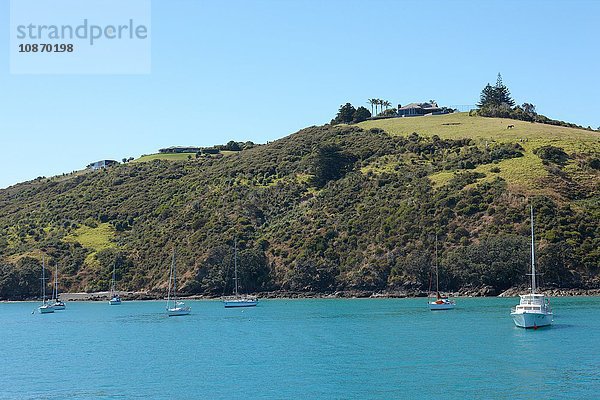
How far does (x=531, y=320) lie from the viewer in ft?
233

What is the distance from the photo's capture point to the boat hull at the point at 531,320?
70.9 metres

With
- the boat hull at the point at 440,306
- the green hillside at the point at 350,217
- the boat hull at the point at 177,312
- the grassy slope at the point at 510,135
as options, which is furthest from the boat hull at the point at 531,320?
the grassy slope at the point at 510,135

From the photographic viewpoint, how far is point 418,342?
2608 inches

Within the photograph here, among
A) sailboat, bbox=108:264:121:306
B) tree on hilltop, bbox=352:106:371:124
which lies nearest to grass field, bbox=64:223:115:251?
sailboat, bbox=108:264:121:306

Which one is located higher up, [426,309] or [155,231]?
[155,231]

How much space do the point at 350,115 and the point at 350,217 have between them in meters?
65.4

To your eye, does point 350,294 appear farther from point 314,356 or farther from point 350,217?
point 314,356

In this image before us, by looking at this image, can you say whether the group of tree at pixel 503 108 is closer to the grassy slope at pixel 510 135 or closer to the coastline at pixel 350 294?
the grassy slope at pixel 510 135

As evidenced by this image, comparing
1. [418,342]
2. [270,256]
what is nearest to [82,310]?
[270,256]

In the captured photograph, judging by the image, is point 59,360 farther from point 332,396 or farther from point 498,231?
point 498,231

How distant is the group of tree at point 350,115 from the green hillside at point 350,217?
35.8ft

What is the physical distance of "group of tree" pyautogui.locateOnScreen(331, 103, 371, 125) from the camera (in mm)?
193375

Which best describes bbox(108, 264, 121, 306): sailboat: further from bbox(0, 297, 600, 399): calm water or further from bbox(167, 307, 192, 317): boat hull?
bbox(0, 297, 600, 399): calm water

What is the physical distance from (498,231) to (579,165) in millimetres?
23304
